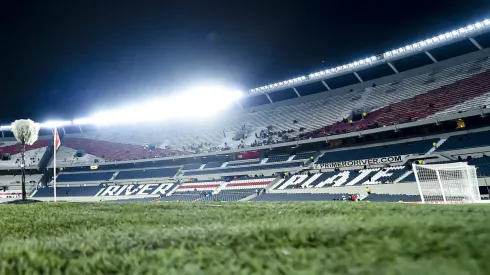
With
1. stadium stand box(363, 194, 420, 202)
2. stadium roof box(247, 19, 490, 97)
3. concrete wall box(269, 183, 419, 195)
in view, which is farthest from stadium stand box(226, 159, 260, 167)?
stadium stand box(363, 194, 420, 202)

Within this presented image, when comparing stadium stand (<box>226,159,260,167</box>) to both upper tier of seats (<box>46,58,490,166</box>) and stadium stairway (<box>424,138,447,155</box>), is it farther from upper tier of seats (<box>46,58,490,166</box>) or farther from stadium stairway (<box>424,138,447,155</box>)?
stadium stairway (<box>424,138,447,155</box>)

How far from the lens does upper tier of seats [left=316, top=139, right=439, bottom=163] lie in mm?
28077

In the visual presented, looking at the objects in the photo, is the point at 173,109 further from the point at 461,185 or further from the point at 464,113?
the point at 461,185

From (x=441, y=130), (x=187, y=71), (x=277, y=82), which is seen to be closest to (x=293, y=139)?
(x=277, y=82)

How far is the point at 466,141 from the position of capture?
25.7 meters

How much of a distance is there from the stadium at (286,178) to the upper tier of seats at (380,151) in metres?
0.18

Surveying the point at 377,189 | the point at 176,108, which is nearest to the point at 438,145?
the point at 377,189

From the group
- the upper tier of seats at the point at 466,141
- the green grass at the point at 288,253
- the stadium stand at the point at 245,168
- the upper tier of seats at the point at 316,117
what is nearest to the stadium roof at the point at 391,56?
the upper tier of seats at the point at 316,117

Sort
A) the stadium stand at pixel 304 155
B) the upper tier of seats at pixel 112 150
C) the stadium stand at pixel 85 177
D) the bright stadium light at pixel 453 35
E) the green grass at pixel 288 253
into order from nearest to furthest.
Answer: the green grass at pixel 288 253
the bright stadium light at pixel 453 35
the stadium stand at pixel 304 155
the stadium stand at pixel 85 177
the upper tier of seats at pixel 112 150

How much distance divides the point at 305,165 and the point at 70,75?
1321 inches

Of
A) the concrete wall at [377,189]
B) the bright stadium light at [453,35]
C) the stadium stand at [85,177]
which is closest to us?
the concrete wall at [377,189]

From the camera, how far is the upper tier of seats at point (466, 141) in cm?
2486

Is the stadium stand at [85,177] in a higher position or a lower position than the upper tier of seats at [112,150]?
lower

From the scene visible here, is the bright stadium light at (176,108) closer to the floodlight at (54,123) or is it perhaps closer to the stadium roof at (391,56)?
the floodlight at (54,123)
